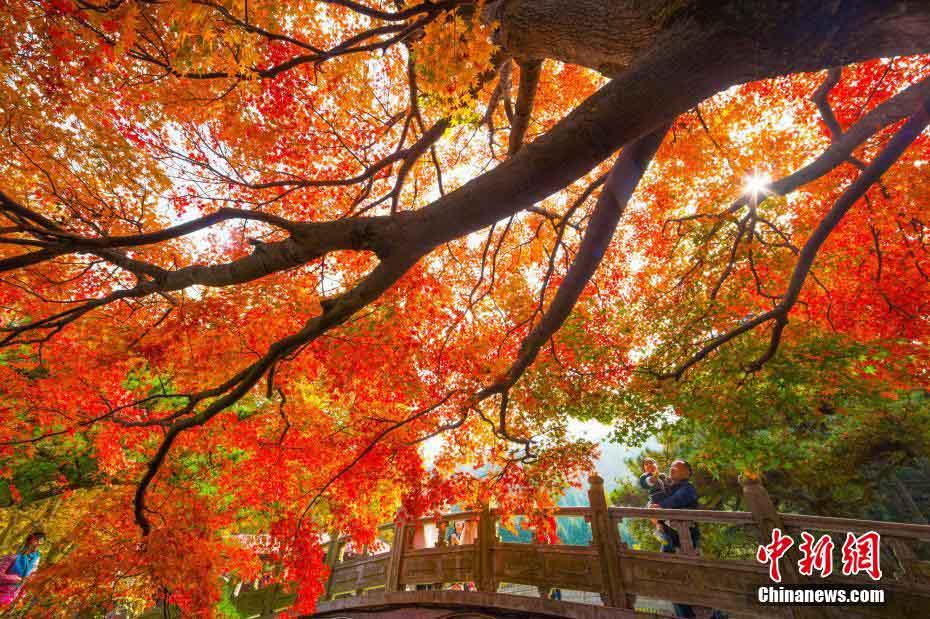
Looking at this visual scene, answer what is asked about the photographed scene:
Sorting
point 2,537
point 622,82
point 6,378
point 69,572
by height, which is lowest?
point 2,537

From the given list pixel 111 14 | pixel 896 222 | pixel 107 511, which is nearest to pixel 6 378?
pixel 107 511

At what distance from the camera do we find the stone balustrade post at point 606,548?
18.9 ft

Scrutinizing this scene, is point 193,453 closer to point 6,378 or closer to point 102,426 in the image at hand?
point 102,426

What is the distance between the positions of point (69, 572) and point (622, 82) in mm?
9150

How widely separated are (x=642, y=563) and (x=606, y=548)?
53cm

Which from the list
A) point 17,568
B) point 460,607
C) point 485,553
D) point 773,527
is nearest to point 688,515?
point 773,527

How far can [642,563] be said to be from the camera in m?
5.69

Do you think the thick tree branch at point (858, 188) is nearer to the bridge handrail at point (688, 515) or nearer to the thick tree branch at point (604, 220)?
the thick tree branch at point (604, 220)

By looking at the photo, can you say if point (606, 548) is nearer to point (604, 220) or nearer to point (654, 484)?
point (654, 484)

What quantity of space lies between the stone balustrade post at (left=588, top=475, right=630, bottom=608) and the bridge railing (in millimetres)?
14

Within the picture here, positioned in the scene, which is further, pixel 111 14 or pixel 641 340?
pixel 641 340

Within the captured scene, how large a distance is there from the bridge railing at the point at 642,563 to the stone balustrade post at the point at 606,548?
0.01 metres

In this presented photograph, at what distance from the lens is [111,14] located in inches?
149

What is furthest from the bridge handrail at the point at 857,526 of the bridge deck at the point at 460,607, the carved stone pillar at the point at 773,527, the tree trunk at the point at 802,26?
the tree trunk at the point at 802,26
